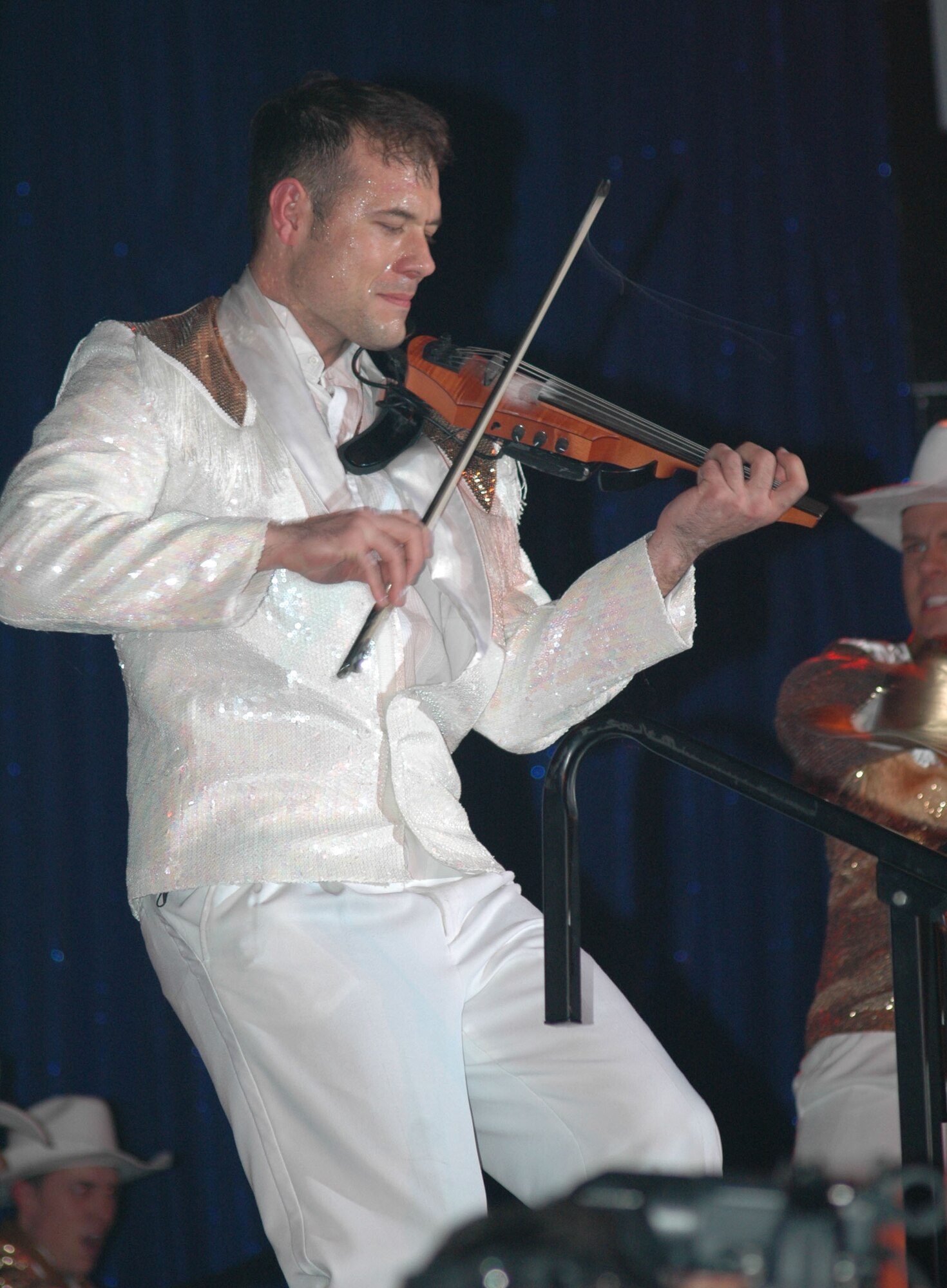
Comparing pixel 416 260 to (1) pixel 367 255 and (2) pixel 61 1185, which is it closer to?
(1) pixel 367 255

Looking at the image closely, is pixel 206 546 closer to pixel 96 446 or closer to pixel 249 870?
pixel 96 446

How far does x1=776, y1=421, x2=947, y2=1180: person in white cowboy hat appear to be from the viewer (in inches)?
77.8

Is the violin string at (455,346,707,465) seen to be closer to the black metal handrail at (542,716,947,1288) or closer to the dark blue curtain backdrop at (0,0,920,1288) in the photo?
the black metal handrail at (542,716,947,1288)

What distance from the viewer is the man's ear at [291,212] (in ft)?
5.99

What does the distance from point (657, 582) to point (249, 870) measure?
0.63 metres

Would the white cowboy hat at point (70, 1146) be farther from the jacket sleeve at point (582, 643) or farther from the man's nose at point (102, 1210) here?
the jacket sleeve at point (582, 643)

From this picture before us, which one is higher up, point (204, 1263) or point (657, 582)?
point (657, 582)

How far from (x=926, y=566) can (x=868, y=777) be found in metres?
0.49

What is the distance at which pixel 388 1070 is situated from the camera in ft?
4.57

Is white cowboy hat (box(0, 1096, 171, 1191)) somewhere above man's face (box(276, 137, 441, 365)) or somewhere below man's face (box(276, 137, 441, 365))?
below

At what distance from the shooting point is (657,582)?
1.77m

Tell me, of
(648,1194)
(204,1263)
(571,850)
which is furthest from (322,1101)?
(204,1263)

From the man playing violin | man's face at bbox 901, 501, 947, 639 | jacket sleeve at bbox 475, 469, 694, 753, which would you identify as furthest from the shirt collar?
man's face at bbox 901, 501, 947, 639

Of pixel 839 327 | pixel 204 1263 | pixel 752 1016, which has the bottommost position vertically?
pixel 204 1263
